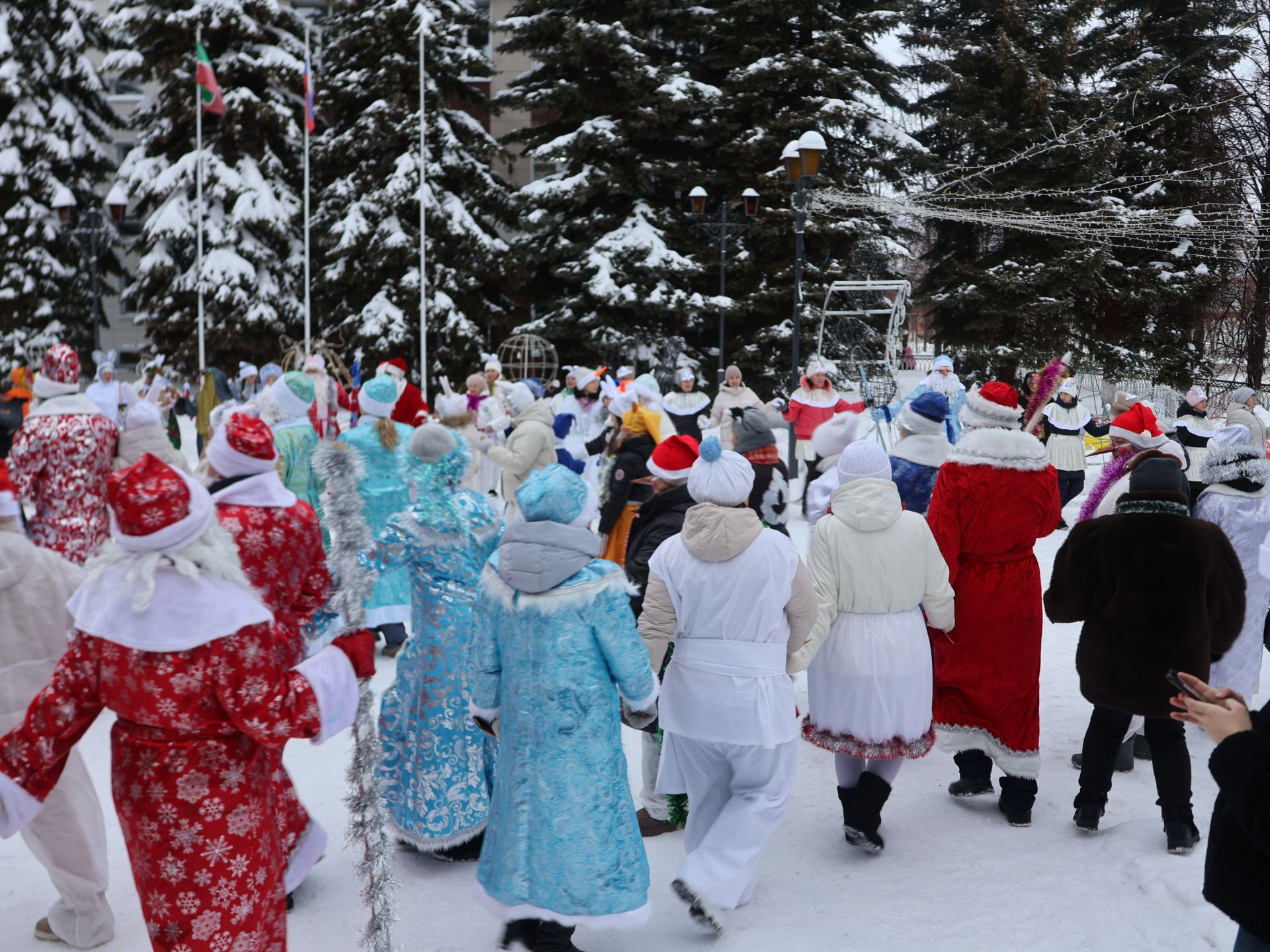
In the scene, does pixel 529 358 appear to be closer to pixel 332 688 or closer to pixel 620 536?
pixel 620 536

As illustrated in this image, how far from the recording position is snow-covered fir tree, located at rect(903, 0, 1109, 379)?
25.8 meters

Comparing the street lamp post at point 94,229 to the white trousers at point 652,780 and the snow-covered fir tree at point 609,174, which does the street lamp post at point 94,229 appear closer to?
the snow-covered fir tree at point 609,174

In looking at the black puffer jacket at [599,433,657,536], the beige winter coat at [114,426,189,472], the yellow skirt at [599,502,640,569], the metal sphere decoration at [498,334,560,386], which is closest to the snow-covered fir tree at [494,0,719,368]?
the metal sphere decoration at [498,334,560,386]

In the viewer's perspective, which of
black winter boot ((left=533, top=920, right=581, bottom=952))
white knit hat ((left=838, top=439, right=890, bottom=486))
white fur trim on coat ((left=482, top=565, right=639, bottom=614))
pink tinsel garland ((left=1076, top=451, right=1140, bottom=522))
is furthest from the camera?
pink tinsel garland ((left=1076, top=451, right=1140, bottom=522))

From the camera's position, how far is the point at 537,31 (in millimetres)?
25484

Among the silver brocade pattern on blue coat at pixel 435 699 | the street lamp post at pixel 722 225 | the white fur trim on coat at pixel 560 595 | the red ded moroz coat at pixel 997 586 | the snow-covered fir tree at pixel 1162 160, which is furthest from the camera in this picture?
the snow-covered fir tree at pixel 1162 160

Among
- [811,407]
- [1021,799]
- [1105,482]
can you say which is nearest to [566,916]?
[1021,799]

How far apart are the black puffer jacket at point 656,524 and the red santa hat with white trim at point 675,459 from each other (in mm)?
55

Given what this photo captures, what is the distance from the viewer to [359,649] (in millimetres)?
2869

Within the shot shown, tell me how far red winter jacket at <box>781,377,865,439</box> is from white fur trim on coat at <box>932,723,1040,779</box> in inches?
303

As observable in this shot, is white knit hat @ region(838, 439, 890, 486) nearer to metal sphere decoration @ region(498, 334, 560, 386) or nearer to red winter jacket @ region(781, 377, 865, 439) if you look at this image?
red winter jacket @ region(781, 377, 865, 439)

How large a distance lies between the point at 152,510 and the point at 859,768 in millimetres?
3279

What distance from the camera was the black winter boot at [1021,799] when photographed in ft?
16.1

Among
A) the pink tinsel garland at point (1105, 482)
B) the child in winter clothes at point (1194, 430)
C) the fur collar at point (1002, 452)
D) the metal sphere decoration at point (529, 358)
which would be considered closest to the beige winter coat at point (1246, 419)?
the child in winter clothes at point (1194, 430)
